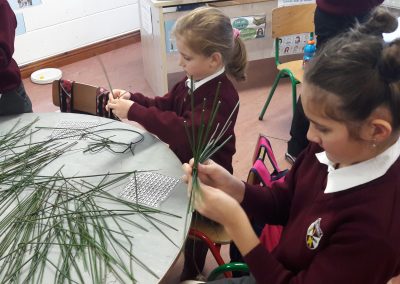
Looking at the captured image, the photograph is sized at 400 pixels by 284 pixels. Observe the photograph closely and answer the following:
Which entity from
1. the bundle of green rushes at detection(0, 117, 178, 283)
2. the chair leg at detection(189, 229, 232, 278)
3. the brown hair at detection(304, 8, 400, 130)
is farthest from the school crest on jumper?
the chair leg at detection(189, 229, 232, 278)

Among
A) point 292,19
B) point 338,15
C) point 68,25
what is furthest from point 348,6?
point 68,25

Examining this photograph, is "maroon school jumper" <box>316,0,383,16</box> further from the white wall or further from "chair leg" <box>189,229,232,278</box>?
the white wall

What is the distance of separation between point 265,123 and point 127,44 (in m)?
2.20

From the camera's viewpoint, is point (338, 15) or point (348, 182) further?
point (338, 15)

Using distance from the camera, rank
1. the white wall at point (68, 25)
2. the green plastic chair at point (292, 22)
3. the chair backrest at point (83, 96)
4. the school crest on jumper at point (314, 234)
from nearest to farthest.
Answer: the school crest on jumper at point (314, 234) → the chair backrest at point (83, 96) → the green plastic chair at point (292, 22) → the white wall at point (68, 25)

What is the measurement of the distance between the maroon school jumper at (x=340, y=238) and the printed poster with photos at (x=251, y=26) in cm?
241

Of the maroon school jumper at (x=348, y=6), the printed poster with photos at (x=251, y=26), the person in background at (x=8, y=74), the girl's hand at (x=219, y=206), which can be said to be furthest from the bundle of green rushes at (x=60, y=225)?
the printed poster with photos at (x=251, y=26)

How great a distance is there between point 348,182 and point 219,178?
417mm

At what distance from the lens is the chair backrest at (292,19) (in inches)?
112

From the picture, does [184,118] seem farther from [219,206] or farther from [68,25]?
[68,25]

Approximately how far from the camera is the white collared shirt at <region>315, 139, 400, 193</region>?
3.02 feet

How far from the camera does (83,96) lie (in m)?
1.97

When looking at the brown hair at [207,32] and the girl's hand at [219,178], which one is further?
the brown hair at [207,32]

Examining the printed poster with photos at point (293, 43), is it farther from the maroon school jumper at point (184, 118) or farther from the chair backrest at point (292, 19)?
the maroon school jumper at point (184, 118)
